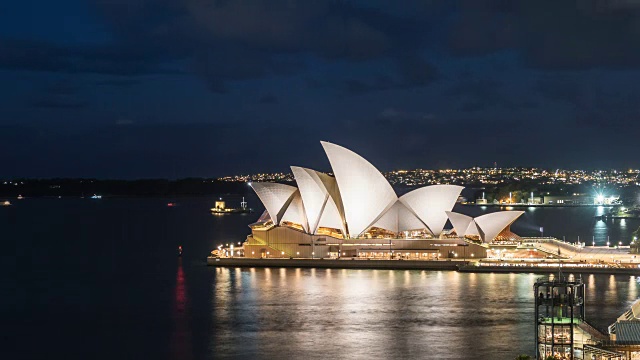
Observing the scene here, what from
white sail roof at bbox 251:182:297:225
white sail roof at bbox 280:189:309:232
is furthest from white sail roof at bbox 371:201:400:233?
white sail roof at bbox 251:182:297:225

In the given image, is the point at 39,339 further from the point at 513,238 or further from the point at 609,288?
the point at 513,238

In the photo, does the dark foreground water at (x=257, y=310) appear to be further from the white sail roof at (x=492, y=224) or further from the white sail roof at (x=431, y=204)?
the white sail roof at (x=492, y=224)

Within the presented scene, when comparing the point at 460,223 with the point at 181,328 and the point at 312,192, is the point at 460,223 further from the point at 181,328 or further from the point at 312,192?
the point at 181,328

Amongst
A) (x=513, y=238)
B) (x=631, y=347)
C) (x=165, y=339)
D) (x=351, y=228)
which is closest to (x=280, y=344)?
(x=165, y=339)

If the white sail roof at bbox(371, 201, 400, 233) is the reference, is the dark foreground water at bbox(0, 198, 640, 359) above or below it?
below

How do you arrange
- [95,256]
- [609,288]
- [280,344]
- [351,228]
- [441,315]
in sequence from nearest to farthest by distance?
1. [280,344]
2. [441,315]
3. [609,288]
4. [351,228]
5. [95,256]

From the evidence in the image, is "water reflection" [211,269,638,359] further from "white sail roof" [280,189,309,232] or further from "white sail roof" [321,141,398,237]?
"white sail roof" [280,189,309,232]
